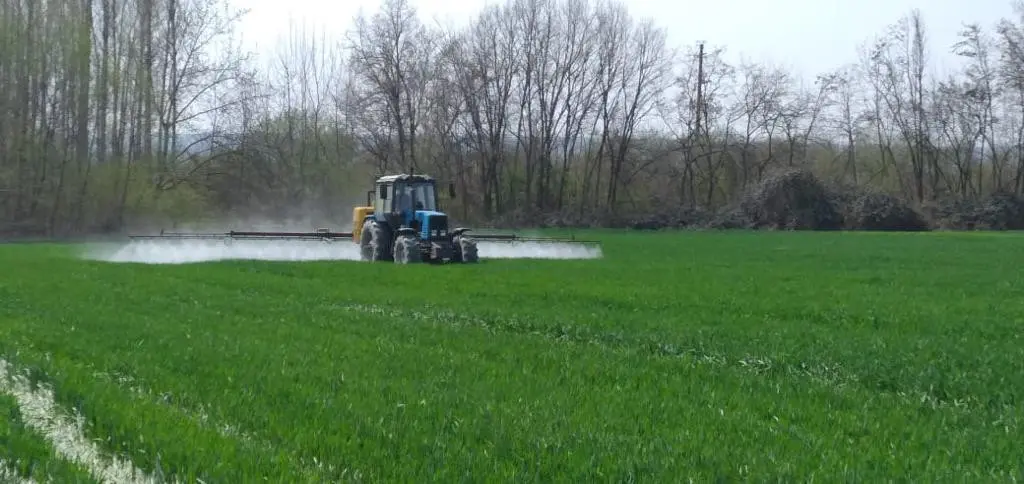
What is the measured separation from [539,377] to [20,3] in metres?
54.2

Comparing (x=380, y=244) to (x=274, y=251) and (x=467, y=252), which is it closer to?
(x=467, y=252)

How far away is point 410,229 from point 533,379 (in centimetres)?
1846

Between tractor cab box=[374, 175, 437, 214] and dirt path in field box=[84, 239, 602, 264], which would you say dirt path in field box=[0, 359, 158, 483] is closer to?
tractor cab box=[374, 175, 437, 214]

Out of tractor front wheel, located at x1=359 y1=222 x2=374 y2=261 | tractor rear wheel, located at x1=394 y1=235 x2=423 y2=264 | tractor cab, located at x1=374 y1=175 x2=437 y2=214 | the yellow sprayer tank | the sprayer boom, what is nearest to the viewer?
tractor rear wheel, located at x1=394 y1=235 x2=423 y2=264

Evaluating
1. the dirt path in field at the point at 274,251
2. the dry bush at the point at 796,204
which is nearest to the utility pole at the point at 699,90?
the dry bush at the point at 796,204

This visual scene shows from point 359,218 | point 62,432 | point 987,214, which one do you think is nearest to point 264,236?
point 359,218

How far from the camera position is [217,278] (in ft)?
65.7

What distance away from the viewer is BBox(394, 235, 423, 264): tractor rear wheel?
24859 mm

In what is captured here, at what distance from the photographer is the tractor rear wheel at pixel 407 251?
2486 centimetres

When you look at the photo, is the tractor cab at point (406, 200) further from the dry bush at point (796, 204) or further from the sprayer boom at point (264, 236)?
the dry bush at point (796, 204)

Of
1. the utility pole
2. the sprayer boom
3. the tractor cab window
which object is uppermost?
the utility pole

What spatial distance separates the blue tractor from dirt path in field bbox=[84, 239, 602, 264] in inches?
111

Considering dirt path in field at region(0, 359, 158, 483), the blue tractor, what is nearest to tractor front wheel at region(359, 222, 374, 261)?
the blue tractor

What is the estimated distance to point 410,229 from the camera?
85.3ft
